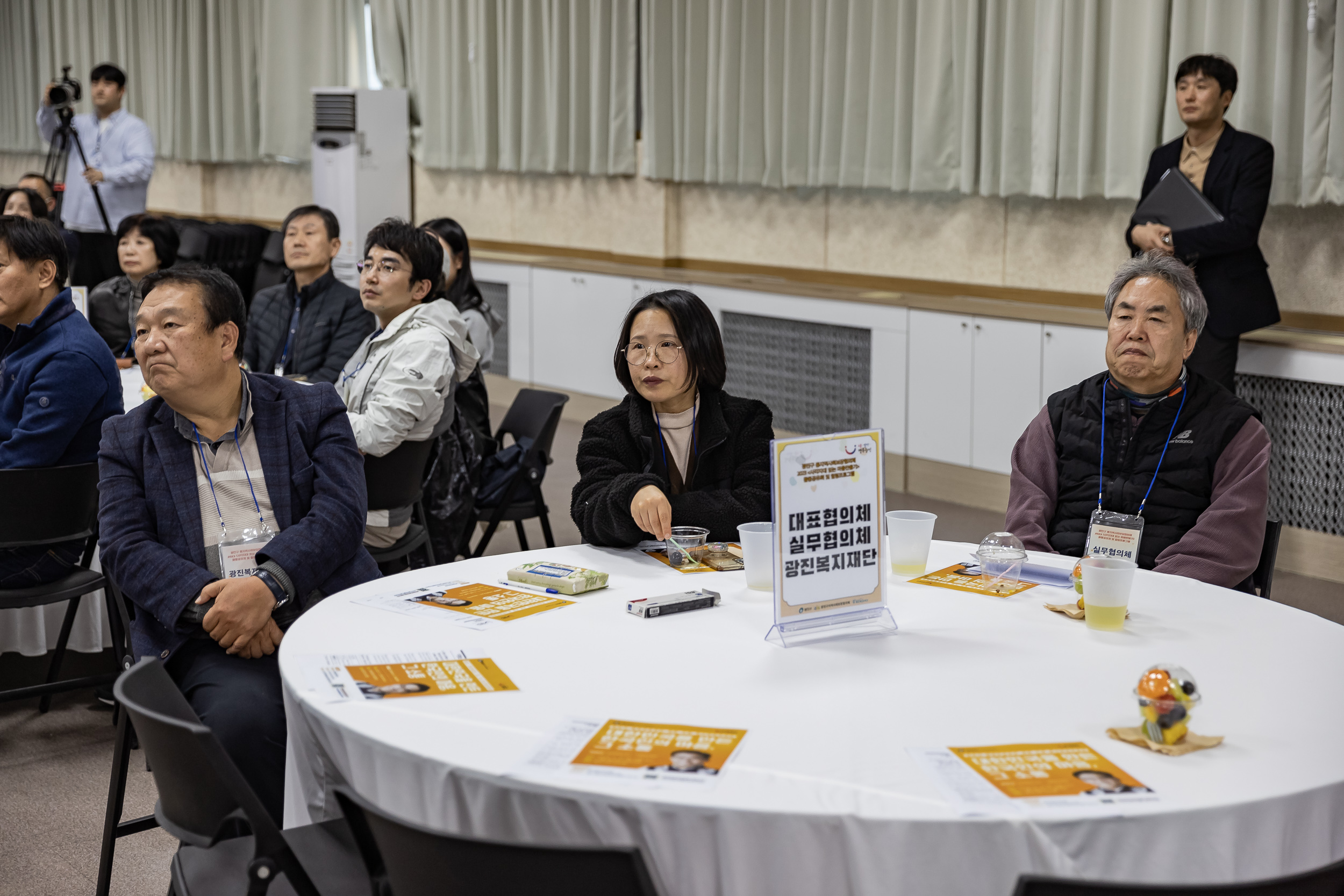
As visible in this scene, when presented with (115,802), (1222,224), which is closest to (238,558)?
(115,802)

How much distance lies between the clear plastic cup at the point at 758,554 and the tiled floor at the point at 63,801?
1450 millimetres

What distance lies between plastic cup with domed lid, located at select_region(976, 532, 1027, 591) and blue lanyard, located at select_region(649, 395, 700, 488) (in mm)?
727

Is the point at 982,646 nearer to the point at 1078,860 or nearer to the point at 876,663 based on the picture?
the point at 876,663

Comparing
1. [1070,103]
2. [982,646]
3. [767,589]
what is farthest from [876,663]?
[1070,103]

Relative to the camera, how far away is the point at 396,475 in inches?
145

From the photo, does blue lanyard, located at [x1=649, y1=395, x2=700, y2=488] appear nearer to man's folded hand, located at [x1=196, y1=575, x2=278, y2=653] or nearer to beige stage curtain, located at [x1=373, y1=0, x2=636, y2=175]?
man's folded hand, located at [x1=196, y1=575, x2=278, y2=653]

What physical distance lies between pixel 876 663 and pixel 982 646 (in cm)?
20

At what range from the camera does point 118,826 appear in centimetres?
253

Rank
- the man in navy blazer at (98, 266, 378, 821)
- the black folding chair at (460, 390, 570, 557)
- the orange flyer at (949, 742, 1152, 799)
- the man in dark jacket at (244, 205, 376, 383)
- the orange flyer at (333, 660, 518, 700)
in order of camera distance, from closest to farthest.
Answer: the orange flyer at (949, 742, 1152, 799) < the orange flyer at (333, 660, 518, 700) < the man in navy blazer at (98, 266, 378, 821) < the black folding chair at (460, 390, 570, 557) < the man in dark jacket at (244, 205, 376, 383)

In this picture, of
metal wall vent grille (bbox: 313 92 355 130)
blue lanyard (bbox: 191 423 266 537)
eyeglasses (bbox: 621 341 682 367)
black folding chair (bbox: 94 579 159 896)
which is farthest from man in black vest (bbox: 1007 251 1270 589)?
metal wall vent grille (bbox: 313 92 355 130)

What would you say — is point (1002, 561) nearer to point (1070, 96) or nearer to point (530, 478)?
point (530, 478)

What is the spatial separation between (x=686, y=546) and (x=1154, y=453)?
1.14 m

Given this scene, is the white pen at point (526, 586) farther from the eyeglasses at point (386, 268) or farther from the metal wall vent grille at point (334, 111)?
the metal wall vent grille at point (334, 111)

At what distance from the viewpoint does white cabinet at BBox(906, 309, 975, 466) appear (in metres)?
6.04
